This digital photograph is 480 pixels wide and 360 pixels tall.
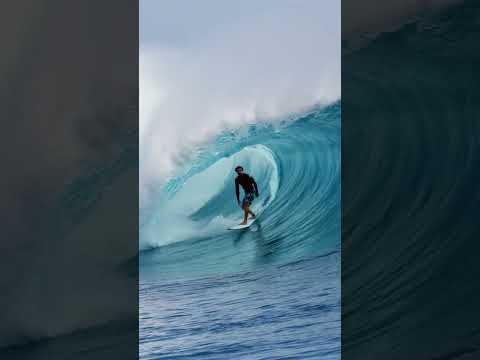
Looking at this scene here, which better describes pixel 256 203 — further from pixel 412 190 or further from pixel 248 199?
pixel 412 190

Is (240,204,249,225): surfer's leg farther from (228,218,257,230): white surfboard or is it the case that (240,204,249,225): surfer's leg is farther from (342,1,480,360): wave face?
(342,1,480,360): wave face

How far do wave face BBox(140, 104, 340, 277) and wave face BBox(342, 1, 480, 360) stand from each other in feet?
A: 1.59

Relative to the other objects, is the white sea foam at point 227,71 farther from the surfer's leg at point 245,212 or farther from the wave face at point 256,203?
the surfer's leg at point 245,212

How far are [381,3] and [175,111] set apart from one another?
4.73 feet

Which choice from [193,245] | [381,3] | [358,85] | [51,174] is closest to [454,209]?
[358,85]

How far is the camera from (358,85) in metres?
4.38

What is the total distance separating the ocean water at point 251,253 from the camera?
4426mm

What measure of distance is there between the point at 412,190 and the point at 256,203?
101 centimetres

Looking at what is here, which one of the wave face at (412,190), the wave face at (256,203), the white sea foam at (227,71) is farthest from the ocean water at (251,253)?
the wave face at (412,190)

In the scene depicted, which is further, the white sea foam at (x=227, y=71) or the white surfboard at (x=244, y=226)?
the white surfboard at (x=244, y=226)

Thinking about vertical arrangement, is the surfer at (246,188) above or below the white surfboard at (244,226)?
above

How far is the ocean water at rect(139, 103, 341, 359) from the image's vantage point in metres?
4.43

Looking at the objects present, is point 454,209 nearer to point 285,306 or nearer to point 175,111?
point 285,306

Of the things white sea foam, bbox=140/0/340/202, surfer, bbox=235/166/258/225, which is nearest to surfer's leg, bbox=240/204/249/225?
surfer, bbox=235/166/258/225
